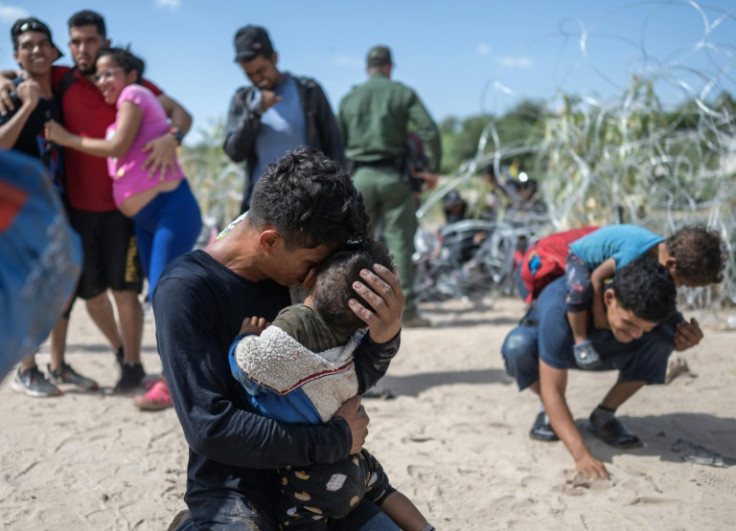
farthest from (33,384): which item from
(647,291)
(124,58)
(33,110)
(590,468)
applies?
(647,291)

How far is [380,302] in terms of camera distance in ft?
6.17

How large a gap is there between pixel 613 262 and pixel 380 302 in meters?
1.92

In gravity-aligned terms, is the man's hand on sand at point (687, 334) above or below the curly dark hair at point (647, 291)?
below

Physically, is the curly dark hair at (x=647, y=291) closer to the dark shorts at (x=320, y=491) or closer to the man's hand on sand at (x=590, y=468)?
the man's hand on sand at (x=590, y=468)

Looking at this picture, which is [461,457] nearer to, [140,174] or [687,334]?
[687,334]

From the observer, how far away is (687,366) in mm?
4645

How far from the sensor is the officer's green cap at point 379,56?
6.19 metres

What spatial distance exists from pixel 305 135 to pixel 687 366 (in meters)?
2.76

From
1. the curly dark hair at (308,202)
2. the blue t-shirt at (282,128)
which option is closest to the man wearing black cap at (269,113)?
the blue t-shirt at (282,128)

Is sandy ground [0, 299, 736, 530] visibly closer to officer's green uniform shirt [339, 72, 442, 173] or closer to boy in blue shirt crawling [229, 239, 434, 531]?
boy in blue shirt crawling [229, 239, 434, 531]

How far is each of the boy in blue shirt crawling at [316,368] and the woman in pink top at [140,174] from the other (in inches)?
84.6

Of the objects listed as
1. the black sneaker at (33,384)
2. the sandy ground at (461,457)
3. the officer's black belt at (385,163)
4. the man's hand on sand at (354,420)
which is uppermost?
the officer's black belt at (385,163)

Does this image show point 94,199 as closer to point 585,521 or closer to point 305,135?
point 305,135

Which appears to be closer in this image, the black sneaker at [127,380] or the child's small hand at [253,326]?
the child's small hand at [253,326]
